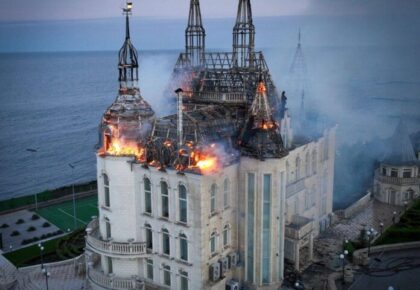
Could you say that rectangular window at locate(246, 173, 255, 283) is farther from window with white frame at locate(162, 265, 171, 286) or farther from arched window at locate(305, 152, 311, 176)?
arched window at locate(305, 152, 311, 176)

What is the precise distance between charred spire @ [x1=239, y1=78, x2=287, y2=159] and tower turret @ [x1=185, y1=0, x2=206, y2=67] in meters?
16.3

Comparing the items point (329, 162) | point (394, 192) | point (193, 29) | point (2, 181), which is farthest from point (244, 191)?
point (2, 181)

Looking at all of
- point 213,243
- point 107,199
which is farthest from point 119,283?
point 213,243

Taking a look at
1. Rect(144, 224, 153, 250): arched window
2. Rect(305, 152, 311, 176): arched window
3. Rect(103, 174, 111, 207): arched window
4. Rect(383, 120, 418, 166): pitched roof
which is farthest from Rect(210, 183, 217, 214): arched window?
Rect(383, 120, 418, 166): pitched roof

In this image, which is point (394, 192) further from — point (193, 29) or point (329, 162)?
point (193, 29)

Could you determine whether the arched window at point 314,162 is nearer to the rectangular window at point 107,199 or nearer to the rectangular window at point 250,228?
the rectangular window at point 250,228

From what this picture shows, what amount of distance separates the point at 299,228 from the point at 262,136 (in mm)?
9595

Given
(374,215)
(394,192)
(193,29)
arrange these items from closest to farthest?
(193,29) < (374,215) < (394,192)

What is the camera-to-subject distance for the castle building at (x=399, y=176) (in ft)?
188

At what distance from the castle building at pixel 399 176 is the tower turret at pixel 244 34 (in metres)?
22.2

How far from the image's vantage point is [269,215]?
3591 centimetres

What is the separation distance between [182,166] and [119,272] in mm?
10671

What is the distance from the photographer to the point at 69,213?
5969 centimetres

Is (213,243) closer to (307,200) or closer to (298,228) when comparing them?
(298,228)
